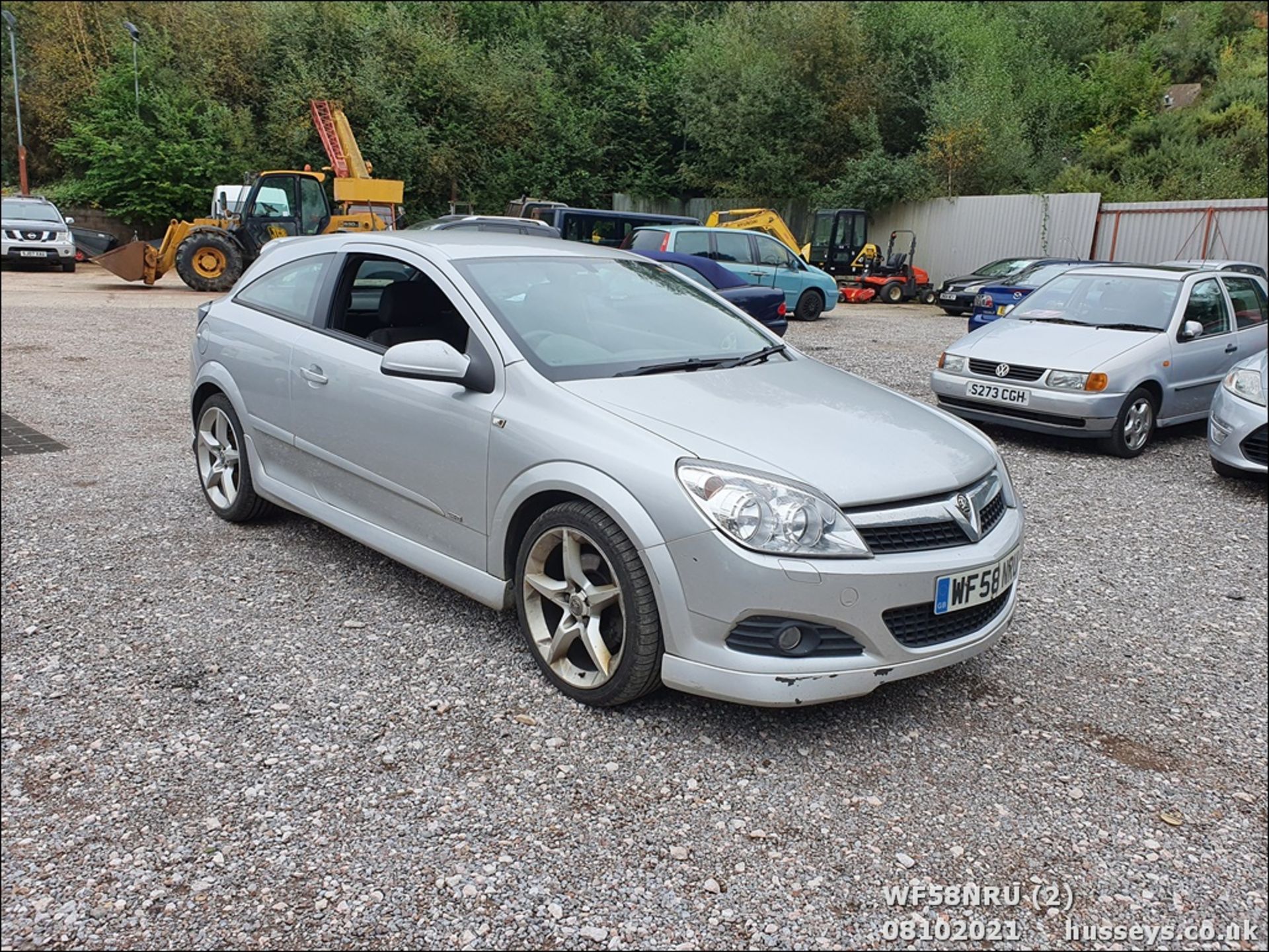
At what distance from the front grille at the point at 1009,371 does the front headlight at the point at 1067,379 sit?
0.08 m

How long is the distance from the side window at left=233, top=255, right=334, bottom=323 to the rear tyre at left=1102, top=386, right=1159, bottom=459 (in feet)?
19.3

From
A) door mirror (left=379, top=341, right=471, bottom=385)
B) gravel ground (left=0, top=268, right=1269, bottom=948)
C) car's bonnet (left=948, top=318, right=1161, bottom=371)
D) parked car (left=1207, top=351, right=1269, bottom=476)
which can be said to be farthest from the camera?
car's bonnet (left=948, top=318, right=1161, bottom=371)

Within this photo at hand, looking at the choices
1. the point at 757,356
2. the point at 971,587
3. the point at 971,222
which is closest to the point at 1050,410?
the point at 757,356

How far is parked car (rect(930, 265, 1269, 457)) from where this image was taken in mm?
7457

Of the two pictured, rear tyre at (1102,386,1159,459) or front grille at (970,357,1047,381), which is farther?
front grille at (970,357,1047,381)

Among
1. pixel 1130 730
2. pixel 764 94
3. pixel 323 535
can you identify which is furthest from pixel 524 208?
pixel 1130 730

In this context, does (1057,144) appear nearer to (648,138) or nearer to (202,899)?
(648,138)

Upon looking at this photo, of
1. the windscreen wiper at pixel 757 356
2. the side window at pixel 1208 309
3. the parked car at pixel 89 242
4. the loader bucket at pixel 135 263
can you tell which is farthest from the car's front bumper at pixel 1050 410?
the parked car at pixel 89 242

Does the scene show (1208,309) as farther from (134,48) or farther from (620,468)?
(134,48)

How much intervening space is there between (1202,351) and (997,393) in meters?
1.76

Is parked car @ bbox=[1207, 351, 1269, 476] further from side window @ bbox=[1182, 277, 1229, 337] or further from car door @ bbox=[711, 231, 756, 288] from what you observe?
car door @ bbox=[711, 231, 756, 288]

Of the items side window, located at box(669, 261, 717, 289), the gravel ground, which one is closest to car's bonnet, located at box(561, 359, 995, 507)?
the gravel ground

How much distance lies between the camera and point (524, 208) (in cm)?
2430

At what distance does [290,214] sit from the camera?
17906mm
